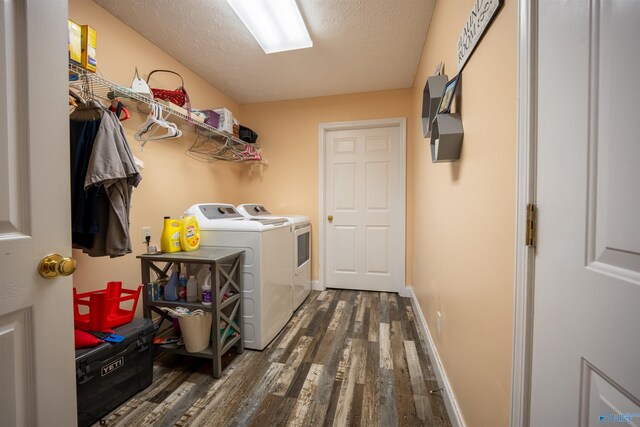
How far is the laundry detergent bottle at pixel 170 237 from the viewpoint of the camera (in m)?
1.62

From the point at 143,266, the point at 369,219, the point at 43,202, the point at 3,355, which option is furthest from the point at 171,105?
the point at 369,219

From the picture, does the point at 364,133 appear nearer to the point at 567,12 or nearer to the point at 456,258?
the point at 456,258

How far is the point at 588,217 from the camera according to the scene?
1.51ft

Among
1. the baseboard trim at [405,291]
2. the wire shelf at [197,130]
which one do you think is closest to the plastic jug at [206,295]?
the wire shelf at [197,130]

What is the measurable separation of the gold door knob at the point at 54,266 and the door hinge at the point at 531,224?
1.15 metres

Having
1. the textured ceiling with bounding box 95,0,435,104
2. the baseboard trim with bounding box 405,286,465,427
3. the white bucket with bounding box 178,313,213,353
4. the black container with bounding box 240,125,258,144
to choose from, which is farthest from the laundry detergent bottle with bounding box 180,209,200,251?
the baseboard trim with bounding box 405,286,465,427

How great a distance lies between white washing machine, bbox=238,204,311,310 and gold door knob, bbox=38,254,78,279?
1.60m

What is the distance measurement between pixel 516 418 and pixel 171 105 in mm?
2407

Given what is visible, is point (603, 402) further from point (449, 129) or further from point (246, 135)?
point (246, 135)

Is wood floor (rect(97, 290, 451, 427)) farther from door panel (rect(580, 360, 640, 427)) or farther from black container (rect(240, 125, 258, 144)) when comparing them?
Answer: black container (rect(240, 125, 258, 144))

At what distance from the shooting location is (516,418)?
66 cm

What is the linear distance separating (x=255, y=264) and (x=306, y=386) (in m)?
0.80

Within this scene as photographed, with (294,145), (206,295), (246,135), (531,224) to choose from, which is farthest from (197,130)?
(531,224)

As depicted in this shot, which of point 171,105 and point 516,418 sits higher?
point 171,105
